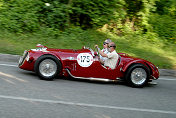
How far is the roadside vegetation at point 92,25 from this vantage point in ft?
36.6

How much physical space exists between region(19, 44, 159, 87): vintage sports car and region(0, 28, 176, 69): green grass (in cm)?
243

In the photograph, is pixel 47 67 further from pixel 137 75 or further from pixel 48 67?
pixel 137 75

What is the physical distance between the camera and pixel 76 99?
18.1 feet

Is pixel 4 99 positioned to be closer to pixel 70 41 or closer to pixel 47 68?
pixel 47 68

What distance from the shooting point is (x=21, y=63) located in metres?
6.81

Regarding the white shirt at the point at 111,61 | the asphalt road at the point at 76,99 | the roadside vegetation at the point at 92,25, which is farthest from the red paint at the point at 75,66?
the roadside vegetation at the point at 92,25

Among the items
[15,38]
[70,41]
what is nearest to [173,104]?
[70,41]

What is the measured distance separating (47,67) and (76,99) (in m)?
1.55

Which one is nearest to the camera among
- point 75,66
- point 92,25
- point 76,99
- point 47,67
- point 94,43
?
point 76,99

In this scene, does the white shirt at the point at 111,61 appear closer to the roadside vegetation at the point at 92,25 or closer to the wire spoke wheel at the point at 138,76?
the wire spoke wheel at the point at 138,76

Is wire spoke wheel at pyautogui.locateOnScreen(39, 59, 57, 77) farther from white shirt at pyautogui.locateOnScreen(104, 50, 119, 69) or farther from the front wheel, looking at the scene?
white shirt at pyautogui.locateOnScreen(104, 50, 119, 69)

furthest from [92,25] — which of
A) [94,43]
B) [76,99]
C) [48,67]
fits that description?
[76,99]

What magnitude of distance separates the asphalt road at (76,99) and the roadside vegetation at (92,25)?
3788 mm

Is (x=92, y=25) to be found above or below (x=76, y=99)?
above
